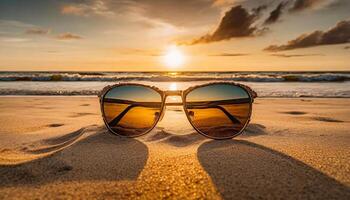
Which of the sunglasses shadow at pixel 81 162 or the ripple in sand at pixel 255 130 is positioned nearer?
the sunglasses shadow at pixel 81 162

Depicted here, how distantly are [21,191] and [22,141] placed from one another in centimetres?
108

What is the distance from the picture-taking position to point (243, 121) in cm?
232

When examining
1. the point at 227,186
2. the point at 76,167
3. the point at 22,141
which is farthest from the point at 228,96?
the point at 22,141

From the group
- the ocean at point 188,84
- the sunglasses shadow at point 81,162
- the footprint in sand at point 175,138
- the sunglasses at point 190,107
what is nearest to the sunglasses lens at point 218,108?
the sunglasses at point 190,107

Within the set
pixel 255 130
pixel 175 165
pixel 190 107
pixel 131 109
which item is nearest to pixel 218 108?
pixel 190 107

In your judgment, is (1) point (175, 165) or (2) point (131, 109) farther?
(2) point (131, 109)

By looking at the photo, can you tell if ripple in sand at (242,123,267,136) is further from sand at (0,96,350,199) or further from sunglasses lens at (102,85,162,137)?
sunglasses lens at (102,85,162,137)

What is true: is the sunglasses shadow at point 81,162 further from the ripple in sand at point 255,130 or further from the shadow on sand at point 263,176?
the ripple in sand at point 255,130

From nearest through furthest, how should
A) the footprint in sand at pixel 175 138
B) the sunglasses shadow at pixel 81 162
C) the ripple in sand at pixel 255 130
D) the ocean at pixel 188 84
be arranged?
the sunglasses shadow at pixel 81 162, the footprint in sand at pixel 175 138, the ripple in sand at pixel 255 130, the ocean at pixel 188 84

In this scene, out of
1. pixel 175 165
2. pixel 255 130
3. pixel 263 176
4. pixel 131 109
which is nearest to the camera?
pixel 263 176

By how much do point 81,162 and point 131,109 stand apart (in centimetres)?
84

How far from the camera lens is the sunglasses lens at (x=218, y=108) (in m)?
2.27

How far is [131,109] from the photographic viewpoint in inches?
95.1

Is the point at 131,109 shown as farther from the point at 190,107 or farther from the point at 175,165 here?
the point at 175,165
